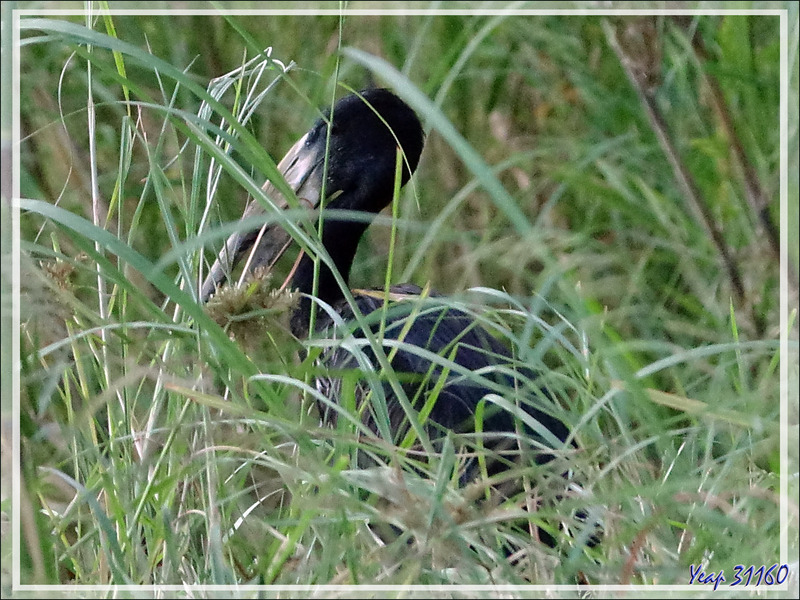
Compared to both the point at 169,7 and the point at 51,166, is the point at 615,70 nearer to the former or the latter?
the point at 169,7

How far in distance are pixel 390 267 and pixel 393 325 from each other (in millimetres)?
194

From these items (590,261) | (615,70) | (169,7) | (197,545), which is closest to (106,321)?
(197,545)

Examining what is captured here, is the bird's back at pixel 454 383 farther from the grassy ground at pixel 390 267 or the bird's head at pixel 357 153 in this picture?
the bird's head at pixel 357 153

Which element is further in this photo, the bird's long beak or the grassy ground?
the bird's long beak

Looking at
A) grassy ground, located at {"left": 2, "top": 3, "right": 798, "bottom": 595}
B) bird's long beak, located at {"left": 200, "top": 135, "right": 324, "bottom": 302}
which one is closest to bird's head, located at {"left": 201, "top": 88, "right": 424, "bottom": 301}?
bird's long beak, located at {"left": 200, "top": 135, "right": 324, "bottom": 302}

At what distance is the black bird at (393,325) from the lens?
3.54ft

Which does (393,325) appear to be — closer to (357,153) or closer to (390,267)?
(390,267)

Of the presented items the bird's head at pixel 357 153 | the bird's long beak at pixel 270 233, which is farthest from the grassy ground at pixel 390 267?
the bird's head at pixel 357 153

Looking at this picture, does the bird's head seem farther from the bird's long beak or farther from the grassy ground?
the grassy ground

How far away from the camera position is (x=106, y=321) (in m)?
1.08

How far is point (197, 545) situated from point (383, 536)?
0.74 feet

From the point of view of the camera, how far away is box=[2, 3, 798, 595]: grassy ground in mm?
902

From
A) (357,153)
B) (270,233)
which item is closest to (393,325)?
(270,233)

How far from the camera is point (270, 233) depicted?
1.41 m
